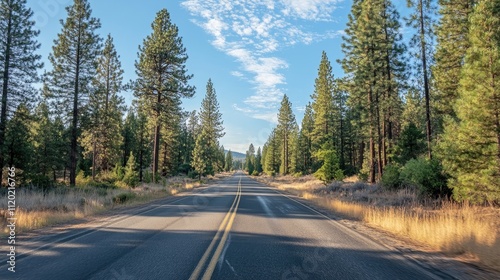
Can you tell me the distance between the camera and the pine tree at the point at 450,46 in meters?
24.4

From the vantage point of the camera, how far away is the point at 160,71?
106ft

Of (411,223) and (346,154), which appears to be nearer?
(411,223)

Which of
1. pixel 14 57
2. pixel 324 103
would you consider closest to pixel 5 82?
pixel 14 57

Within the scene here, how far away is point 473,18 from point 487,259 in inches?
483

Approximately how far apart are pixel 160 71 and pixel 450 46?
26.1 metres

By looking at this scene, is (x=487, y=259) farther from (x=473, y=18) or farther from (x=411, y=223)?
(x=473, y=18)

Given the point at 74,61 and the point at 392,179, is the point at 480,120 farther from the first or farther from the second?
the point at 74,61

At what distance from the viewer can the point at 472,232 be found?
813cm

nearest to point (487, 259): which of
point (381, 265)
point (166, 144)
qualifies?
point (381, 265)

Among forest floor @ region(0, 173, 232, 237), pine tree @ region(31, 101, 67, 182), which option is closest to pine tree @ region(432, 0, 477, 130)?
forest floor @ region(0, 173, 232, 237)

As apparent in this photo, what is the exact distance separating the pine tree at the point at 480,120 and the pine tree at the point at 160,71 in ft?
82.4

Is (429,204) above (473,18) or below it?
below

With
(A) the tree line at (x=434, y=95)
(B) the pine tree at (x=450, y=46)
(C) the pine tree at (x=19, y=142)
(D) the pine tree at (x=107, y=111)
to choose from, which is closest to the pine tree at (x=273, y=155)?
(A) the tree line at (x=434, y=95)

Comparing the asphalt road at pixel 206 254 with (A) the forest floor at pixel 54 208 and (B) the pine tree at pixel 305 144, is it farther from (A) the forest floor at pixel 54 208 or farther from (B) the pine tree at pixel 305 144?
(B) the pine tree at pixel 305 144
